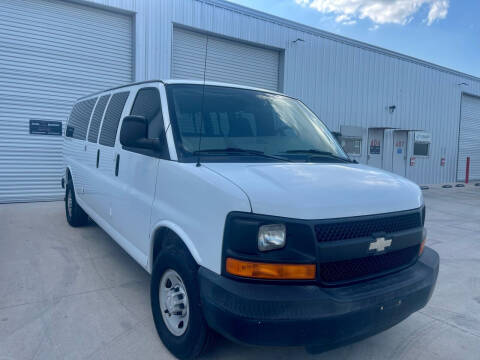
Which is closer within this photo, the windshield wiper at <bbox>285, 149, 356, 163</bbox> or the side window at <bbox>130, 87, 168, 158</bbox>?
the side window at <bbox>130, 87, 168, 158</bbox>

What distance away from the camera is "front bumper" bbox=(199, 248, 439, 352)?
2086 mm

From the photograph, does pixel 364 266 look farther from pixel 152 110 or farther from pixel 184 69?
pixel 184 69

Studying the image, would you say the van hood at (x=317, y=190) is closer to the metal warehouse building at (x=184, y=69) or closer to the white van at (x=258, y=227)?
the white van at (x=258, y=227)

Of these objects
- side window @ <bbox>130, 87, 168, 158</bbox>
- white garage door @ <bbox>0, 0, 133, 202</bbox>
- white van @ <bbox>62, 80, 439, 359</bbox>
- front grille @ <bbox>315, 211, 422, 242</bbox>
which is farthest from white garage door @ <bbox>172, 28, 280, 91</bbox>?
front grille @ <bbox>315, 211, 422, 242</bbox>

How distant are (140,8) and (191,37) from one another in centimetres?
169

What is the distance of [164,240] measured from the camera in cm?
304

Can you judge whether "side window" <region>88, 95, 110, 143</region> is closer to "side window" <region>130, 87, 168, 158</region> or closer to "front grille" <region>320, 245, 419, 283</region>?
"side window" <region>130, 87, 168, 158</region>

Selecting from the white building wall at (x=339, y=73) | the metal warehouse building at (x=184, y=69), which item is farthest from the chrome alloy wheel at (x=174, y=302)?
the white building wall at (x=339, y=73)

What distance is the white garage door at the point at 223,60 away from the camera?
10.8 m

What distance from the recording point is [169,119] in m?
3.09

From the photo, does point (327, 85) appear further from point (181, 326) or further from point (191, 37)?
point (181, 326)

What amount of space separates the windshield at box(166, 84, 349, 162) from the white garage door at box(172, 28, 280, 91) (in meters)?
7.36

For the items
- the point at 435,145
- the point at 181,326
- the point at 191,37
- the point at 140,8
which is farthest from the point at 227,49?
the point at 435,145

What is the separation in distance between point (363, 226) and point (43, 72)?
9.15 m
